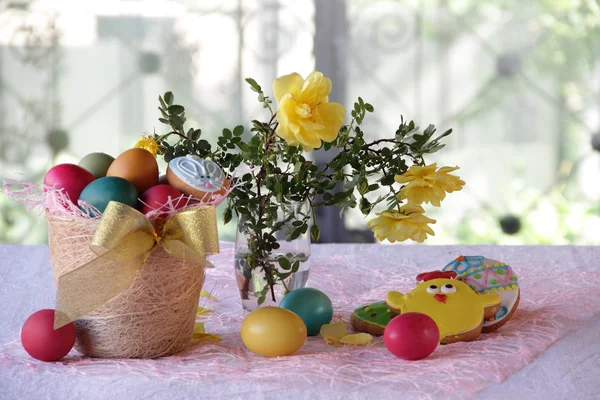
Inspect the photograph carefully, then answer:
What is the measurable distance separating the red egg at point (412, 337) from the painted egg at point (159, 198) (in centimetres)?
25

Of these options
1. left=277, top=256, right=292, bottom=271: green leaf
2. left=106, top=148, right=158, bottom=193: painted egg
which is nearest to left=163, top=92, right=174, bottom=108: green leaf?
left=106, top=148, right=158, bottom=193: painted egg

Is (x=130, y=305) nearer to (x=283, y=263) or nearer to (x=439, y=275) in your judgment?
(x=283, y=263)

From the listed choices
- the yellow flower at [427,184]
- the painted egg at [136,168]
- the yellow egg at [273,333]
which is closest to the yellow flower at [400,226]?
the yellow flower at [427,184]

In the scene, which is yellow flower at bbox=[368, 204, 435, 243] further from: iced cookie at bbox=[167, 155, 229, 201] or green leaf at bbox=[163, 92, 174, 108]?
green leaf at bbox=[163, 92, 174, 108]

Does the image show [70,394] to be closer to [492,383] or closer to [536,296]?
[492,383]

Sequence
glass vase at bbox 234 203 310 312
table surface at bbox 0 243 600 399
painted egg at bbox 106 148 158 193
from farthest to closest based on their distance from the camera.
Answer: glass vase at bbox 234 203 310 312
painted egg at bbox 106 148 158 193
table surface at bbox 0 243 600 399

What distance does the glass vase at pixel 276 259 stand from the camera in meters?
0.90

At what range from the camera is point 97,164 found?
2.71 feet

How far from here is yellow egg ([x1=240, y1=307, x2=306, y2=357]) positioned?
76cm

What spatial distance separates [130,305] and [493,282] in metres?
0.42

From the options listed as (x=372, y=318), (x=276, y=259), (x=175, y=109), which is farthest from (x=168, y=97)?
(x=372, y=318)

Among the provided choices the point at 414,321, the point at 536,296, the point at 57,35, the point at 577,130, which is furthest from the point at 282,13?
the point at 414,321

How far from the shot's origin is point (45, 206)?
0.78 metres

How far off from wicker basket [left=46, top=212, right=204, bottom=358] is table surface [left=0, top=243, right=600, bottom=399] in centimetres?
2
